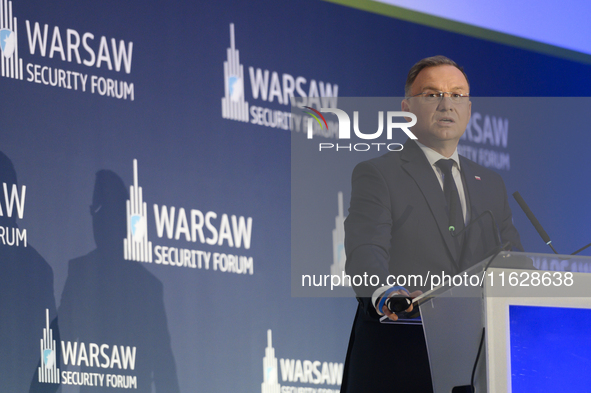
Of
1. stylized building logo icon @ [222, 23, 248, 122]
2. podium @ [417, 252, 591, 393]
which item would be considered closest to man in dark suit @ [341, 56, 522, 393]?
podium @ [417, 252, 591, 393]

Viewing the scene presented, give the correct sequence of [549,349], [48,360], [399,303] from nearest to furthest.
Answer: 1. [549,349]
2. [399,303]
3. [48,360]

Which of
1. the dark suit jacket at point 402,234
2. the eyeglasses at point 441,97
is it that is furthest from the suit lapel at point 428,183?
the eyeglasses at point 441,97

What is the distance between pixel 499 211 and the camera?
1.53 meters

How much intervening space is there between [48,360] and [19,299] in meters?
0.32

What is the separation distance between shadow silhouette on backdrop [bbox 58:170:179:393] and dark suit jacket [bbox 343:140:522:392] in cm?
170

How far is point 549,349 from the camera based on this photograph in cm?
91

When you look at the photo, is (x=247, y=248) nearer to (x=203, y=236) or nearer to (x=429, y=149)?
(x=203, y=236)

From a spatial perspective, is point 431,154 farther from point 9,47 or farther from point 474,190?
point 9,47

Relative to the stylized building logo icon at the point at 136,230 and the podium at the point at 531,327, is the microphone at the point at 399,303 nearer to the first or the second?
the podium at the point at 531,327

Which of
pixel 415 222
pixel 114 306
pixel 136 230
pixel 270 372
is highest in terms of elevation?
pixel 136 230

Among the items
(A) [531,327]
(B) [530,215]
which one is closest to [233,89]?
(B) [530,215]

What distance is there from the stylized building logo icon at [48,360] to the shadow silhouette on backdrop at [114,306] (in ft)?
0.22

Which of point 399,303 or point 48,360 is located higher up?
point 399,303

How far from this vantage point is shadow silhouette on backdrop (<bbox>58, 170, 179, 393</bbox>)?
290 cm
